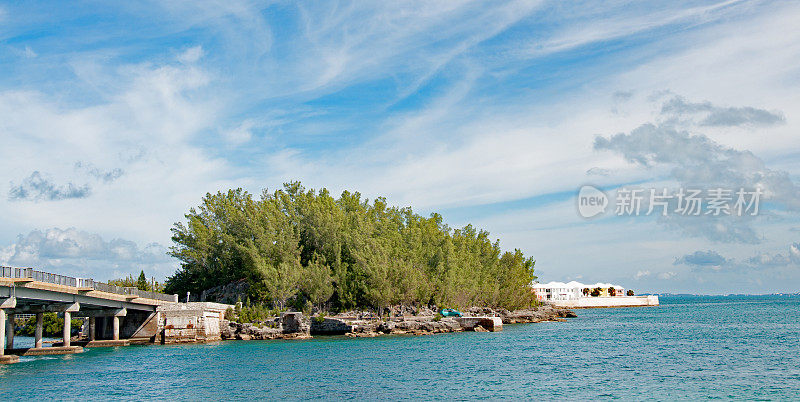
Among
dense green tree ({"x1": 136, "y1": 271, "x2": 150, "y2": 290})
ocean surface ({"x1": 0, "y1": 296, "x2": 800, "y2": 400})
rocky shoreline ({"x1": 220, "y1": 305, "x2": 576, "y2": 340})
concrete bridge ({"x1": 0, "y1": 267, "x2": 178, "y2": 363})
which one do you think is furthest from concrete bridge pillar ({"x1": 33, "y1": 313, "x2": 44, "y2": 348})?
dense green tree ({"x1": 136, "y1": 271, "x2": 150, "y2": 290})

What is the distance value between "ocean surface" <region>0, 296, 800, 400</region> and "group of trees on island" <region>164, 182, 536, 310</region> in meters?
14.4

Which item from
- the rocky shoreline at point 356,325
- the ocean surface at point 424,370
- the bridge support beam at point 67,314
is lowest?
the ocean surface at point 424,370

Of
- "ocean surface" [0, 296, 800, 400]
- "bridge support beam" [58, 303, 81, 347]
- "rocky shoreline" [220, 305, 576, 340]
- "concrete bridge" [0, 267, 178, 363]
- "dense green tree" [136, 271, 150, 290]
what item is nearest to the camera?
"ocean surface" [0, 296, 800, 400]

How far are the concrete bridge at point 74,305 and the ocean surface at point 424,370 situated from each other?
4385 mm

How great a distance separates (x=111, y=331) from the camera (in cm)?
7625

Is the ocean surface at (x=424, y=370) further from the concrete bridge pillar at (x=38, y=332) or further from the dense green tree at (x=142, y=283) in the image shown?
the dense green tree at (x=142, y=283)

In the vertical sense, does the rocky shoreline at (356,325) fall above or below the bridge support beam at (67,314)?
below

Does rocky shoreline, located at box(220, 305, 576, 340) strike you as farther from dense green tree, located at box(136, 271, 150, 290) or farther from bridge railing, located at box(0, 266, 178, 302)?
dense green tree, located at box(136, 271, 150, 290)

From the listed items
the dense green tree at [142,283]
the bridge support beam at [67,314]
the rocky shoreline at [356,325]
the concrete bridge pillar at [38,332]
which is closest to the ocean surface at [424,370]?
the bridge support beam at [67,314]

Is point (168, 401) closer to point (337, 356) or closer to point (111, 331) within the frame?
point (337, 356)

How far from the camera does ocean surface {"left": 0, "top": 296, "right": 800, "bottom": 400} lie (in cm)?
3625

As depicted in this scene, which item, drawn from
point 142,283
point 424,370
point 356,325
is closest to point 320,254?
point 356,325

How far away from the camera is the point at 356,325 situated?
257 feet

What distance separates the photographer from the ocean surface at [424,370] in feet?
119
